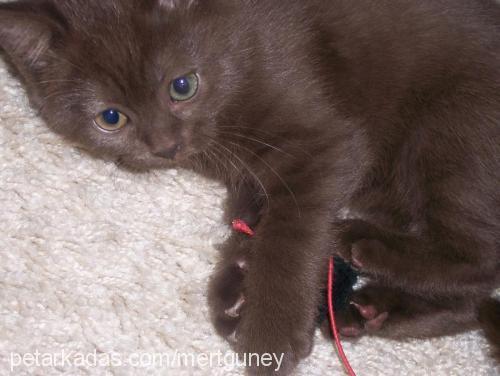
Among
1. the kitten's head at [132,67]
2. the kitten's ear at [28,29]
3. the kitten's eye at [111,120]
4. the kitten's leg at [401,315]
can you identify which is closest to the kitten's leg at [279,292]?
the kitten's leg at [401,315]

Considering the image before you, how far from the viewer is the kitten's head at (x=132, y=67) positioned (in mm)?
1335

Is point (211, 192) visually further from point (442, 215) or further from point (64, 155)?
point (442, 215)

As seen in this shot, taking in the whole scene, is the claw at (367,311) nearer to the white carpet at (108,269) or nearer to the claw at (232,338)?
the white carpet at (108,269)

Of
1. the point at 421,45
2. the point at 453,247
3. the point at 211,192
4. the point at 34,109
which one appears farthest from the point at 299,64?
the point at 34,109

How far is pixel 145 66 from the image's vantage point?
134 cm

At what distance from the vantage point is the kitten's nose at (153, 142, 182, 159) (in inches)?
55.8

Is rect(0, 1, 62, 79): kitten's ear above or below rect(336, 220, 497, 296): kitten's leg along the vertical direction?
above

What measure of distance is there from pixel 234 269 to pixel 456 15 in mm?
794

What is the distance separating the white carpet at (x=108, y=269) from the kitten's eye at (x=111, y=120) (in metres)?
0.27

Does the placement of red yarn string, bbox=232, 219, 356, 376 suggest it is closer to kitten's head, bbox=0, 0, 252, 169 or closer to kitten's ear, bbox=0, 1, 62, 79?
kitten's head, bbox=0, 0, 252, 169

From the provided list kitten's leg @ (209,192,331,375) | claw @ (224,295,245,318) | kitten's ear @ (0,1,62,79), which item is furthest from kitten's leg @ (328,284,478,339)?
kitten's ear @ (0,1,62,79)

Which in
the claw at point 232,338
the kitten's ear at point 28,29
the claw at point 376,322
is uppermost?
the kitten's ear at point 28,29

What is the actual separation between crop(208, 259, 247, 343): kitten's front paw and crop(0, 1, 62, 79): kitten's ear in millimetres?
630

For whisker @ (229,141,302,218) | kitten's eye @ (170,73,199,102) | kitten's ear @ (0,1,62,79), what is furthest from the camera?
whisker @ (229,141,302,218)
